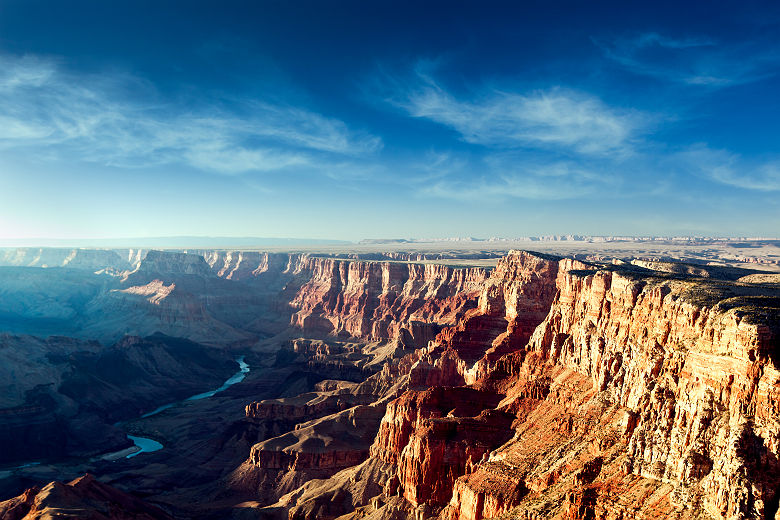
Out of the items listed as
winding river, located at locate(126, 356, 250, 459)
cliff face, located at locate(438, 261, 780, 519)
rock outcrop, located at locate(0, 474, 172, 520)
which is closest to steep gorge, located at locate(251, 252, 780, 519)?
cliff face, located at locate(438, 261, 780, 519)

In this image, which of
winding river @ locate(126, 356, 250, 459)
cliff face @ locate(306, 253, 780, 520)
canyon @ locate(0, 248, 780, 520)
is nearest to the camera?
cliff face @ locate(306, 253, 780, 520)

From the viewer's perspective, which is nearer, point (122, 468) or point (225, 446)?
point (122, 468)

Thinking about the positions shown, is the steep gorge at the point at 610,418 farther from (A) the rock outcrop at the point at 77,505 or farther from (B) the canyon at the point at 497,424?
(A) the rock outcrop at the point at 77,505

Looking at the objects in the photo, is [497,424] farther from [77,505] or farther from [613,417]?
[77,505]

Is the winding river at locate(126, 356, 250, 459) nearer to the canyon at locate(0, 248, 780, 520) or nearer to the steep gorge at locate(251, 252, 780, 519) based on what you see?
the canyon at locate(0, 248, 780, 520)

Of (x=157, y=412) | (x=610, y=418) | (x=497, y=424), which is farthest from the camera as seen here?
(x=157, y=412)

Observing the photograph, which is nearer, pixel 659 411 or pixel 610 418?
pixel 659 411

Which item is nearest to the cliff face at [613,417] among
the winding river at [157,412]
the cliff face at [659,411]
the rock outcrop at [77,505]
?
the cliff face at [659,411]

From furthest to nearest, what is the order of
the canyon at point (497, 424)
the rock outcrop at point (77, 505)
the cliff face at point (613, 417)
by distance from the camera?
the rock outcrop at point (77, 505)
the canyon at point (497, 424)
the cliff face at point (613, 417)

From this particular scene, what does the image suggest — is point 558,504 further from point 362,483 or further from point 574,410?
point 362,483

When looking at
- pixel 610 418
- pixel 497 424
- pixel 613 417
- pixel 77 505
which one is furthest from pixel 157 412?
pixel 613 417

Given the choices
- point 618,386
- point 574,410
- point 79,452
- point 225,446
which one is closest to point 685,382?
point 618,386
